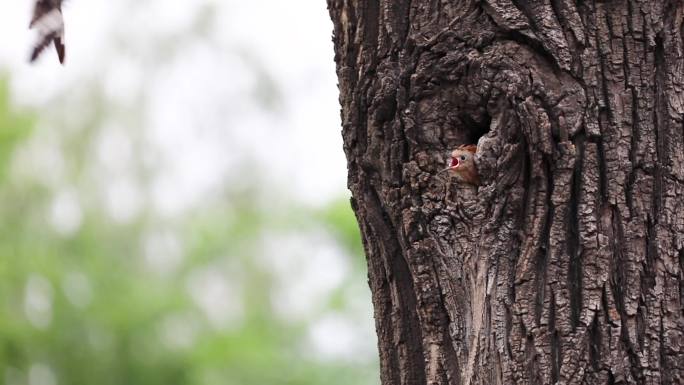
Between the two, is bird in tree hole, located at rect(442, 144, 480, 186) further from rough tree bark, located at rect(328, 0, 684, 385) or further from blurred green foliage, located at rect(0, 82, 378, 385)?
blurred green foliage, located at rect(0, 82, 378, 385)

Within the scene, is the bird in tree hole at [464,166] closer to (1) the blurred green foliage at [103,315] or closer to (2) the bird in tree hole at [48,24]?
(2) the bird in tree hole at [48,24]

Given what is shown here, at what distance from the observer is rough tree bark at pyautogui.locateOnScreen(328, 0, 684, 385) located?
7.20 feet

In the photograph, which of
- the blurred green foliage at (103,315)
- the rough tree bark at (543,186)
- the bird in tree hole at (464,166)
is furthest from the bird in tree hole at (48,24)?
the blurred green foliage at (103,315)

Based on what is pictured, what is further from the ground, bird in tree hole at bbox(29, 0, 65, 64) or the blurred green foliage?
the blurred green foliage

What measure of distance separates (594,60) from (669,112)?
20cm

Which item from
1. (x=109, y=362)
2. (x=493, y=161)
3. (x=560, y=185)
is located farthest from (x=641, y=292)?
(x=109, y=362)

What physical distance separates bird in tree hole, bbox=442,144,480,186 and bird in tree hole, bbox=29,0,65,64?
95 cm

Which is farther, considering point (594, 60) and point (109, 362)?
point (109, 362)

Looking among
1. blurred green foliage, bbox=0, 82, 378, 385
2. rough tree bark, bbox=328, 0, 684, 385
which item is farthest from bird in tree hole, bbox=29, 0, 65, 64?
blurred green foliage, bbox=0, 82, 378, 385

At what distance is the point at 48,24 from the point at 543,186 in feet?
3.99

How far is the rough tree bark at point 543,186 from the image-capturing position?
2.19 m

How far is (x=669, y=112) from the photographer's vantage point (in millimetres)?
2258

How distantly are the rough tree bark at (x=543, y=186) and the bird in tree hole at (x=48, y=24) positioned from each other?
2.53 ft

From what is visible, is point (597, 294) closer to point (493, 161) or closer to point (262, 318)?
point (493, 161)
